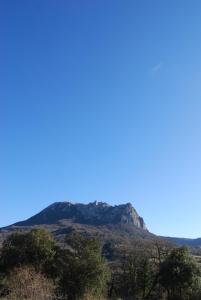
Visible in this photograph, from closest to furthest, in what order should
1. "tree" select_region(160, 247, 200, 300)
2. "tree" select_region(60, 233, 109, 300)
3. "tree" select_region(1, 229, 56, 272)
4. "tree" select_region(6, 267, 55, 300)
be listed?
"tree" select_region(6, 267, 55, 300) < "tree" select_region(60, 233, 109, 300) < "tree" select_region(160, 247, 200, 300) < "tree" select_region(1, 229, 56, 272)

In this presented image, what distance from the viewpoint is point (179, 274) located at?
6856 centimetres

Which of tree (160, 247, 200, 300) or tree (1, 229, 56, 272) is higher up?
tree (1, 229, 56, 272)

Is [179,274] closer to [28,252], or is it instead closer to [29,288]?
[28,252]

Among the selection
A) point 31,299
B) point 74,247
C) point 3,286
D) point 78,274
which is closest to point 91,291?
point 78,274

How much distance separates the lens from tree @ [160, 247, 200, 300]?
224ft

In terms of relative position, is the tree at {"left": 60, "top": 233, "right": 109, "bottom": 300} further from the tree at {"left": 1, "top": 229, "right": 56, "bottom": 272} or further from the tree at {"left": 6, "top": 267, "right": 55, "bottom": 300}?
the tree at {"left": 6, "top": 267, "right": 55, "bottom": 300}

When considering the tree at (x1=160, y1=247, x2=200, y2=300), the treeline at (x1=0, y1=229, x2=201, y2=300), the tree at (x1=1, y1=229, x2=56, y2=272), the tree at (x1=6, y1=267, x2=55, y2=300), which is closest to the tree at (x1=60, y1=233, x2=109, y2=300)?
the treeline at (x1=0, y1=229, x2=201, y2=300)

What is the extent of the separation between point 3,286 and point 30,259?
988 centimetres

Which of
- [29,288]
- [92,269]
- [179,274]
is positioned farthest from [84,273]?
[29,288]

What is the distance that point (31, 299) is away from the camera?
45.1m

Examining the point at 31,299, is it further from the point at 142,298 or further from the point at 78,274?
the point at 142,298

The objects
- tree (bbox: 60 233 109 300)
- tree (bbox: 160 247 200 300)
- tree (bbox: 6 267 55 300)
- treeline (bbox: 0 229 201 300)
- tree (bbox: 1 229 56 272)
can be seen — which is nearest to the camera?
tree (bbox: 6 267 55 300)

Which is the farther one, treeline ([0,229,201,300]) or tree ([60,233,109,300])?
treeline ([0,229,201,300])

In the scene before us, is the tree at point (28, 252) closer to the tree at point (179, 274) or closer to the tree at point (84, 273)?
the tree at point (84, 273)
